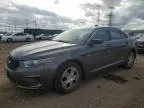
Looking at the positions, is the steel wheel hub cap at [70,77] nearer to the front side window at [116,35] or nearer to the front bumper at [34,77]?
the front bumper at [34,77]

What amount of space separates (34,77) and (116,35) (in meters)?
3.39

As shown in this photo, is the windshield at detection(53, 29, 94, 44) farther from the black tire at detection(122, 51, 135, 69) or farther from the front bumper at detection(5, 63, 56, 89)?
the black tire at detection(122, 51, 135, 69)

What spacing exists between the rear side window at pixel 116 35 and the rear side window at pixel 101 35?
12.0 inches

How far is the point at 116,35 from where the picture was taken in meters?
6.50

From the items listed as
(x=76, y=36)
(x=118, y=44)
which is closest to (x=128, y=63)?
(x=118, y=44)

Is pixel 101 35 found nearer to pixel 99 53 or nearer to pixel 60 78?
pixel 99 53

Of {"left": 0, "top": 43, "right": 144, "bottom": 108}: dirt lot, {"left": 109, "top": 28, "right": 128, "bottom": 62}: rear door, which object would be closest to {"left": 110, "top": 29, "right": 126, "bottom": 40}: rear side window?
{"left": 109, "top": 28, "right": 128, "bottom": 62}: rear door

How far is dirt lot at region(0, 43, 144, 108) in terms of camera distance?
4129 millimetres

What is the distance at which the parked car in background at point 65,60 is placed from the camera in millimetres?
4145

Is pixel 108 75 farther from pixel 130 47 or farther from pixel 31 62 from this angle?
pixel 31 62

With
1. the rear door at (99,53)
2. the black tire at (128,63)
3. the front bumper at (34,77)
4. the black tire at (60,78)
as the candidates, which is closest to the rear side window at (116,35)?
the rear door at (99,53)

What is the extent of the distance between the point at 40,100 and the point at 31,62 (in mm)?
855

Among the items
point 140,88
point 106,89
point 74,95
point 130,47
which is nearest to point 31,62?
point 74,95

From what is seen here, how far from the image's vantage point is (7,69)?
4.49 metres
